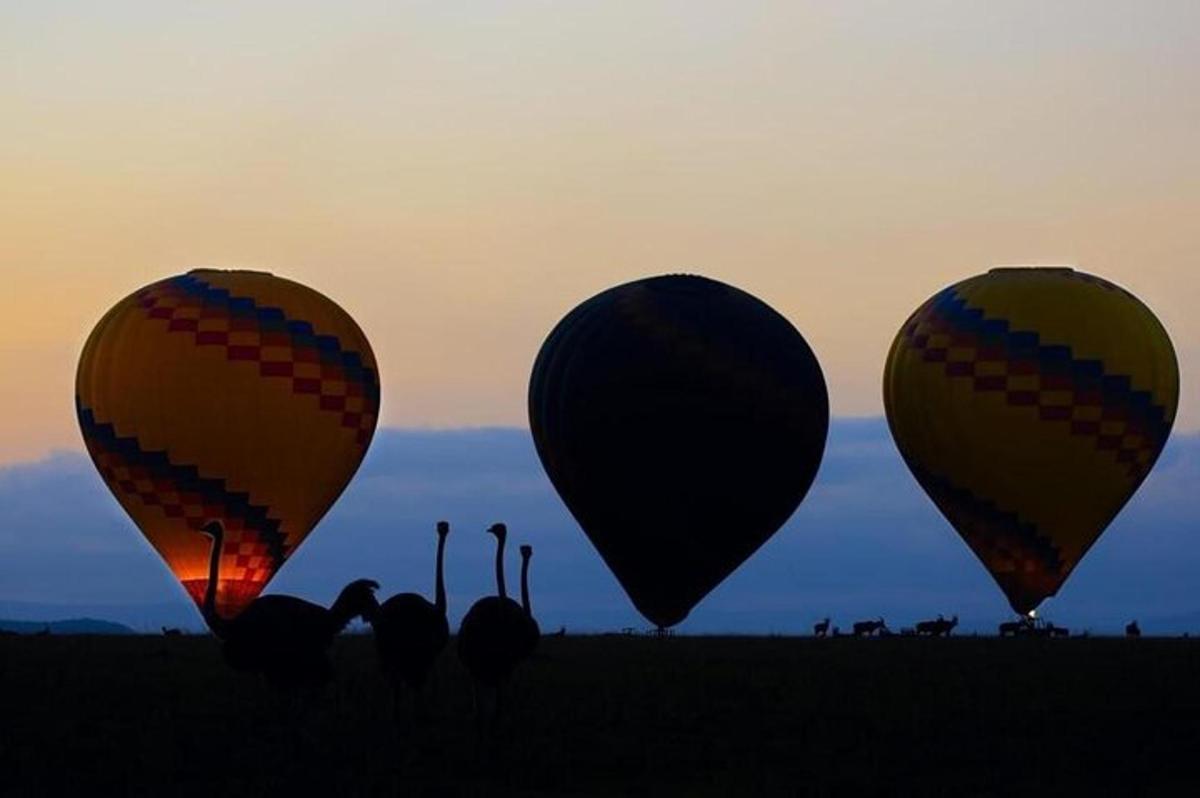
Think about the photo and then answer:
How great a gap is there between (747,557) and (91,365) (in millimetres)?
12155

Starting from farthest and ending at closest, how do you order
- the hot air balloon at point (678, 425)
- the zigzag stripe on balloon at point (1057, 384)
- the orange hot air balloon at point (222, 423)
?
1. the zigzag stripe on balloon at point (1057, 384)
2. the orange hot air balloon at point (222, 423)
3. the hot air balloon at point (678, 425)

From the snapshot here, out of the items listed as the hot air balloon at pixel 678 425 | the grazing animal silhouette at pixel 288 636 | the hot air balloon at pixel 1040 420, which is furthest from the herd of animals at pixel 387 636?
the hot air balloon at pixel 1040 420

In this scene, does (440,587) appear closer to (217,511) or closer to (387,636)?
(387,636)

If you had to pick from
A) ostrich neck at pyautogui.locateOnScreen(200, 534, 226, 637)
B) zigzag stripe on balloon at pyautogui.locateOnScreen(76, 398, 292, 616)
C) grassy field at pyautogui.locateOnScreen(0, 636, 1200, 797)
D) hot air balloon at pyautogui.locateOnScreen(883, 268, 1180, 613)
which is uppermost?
hot air balloon at pyautogui.locateOnScreen(883, 268, 1180, 613)

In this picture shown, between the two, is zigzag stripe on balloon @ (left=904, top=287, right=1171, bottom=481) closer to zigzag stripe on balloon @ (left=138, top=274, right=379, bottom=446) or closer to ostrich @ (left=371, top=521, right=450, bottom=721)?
zigzag stripe on balloon @ (left=138, top=274, right=379, bottom=446)

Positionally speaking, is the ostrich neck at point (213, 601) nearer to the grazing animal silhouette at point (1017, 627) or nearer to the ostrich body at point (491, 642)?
the ostrich body at point (491, 642)

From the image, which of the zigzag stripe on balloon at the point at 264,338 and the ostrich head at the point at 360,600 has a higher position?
the zigzag stripe on balloon at the point at 264,338

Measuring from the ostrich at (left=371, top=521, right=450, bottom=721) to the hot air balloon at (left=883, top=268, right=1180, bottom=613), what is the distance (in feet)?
86.1

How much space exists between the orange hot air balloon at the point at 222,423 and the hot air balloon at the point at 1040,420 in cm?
1371

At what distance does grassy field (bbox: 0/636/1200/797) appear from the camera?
Result: 63.2 feet

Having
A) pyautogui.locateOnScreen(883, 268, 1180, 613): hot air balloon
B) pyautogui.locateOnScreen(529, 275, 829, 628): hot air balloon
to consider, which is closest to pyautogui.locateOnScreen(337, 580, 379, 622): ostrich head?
pyautogui.locateOnScreen(529, 275, 829, 628): hot air balloon

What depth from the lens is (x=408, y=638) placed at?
2248cm

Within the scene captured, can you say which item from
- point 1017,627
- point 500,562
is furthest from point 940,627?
point 500,562

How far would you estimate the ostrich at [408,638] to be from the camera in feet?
73.9
